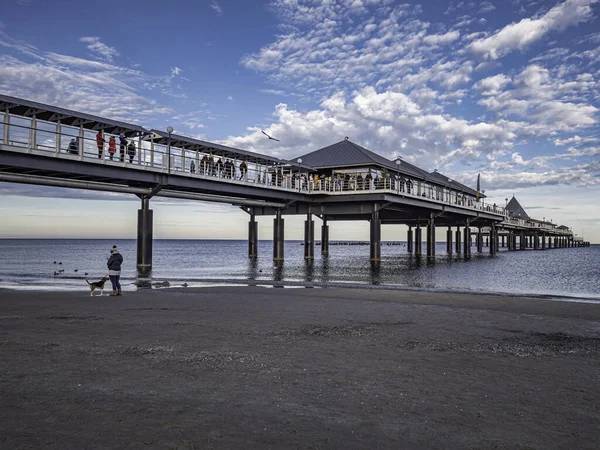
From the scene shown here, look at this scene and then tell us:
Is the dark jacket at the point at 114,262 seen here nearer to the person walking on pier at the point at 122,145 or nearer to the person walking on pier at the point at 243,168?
the person walking on pier at the point at 122,145

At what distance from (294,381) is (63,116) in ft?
75.6

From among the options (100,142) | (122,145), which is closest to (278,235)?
(122,145)

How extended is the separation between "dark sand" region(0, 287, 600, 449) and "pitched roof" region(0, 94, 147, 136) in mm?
13791

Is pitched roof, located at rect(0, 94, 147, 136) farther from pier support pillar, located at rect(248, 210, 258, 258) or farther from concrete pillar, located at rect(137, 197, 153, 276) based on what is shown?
pier support pillar, located at rect(248, 210, 258, 258)

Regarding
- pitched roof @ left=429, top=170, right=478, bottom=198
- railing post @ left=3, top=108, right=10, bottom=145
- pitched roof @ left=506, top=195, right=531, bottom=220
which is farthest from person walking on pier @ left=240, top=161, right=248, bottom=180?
pitched roof @ left=506, top=195, right=531, bottom=220

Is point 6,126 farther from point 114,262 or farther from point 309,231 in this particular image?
point 309,231

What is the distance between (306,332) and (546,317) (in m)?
7.05

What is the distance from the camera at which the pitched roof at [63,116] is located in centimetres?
2205

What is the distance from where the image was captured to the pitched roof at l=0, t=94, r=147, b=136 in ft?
72.3

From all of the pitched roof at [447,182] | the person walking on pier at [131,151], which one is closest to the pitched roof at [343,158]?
the pitched roof at [447,182]

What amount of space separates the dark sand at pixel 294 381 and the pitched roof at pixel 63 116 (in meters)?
13.8

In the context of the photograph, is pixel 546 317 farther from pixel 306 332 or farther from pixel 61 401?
pixel 61 401

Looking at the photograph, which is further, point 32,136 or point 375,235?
point 375,235

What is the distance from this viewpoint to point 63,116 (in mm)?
24359
